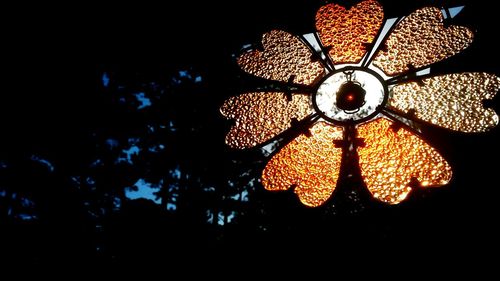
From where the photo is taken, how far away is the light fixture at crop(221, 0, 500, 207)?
1396 millimetres

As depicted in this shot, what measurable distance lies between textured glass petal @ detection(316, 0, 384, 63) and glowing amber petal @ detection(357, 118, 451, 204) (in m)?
0.37

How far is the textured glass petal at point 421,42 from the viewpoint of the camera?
1536 mm

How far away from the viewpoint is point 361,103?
149cm

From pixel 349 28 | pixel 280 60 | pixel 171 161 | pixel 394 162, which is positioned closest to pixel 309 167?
pixel 394 162

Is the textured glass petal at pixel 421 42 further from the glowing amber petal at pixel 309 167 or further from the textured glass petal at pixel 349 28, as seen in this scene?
the glowing amber petal at pixel 309 167

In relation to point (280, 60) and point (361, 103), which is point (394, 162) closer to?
point (361, 103)

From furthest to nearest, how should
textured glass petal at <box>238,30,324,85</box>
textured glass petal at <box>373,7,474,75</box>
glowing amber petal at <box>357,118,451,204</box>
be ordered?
A: textured glass petal at <box>238,30,324,85</box>
textured glass petal at <box>373,7,474,75</box>
glowing amber petal at <box>357,118,451,204</box>

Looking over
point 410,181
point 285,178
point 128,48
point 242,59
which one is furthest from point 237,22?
point 410,181

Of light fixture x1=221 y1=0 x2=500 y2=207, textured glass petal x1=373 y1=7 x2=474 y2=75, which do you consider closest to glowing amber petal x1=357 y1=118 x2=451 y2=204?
light fixture x1=221 y1=0 x2=500 y2=207

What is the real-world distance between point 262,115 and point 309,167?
35cm

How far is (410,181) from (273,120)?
2.07 feet

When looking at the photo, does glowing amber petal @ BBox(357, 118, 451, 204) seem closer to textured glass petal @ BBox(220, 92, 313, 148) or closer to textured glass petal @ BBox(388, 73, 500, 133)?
textured glass petal @ BBox(388, 73, 500, 133)

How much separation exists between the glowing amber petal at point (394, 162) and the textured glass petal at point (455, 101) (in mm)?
119

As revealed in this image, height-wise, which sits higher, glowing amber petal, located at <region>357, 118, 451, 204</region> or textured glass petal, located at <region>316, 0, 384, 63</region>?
textured glass petal, located at <region>316, 0, 384, 63</region>
